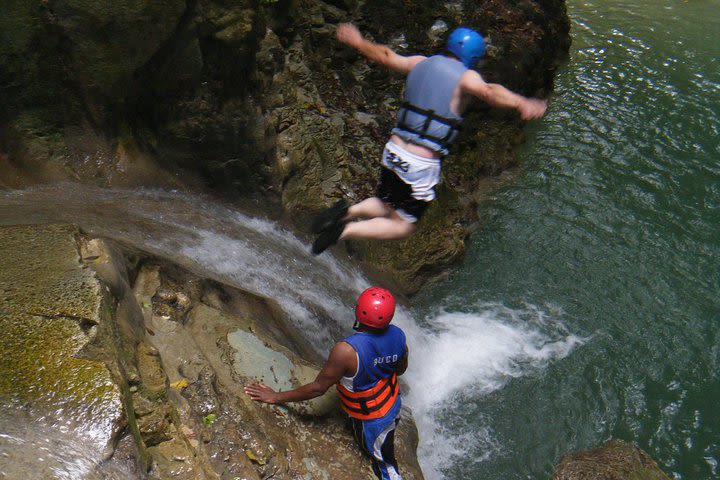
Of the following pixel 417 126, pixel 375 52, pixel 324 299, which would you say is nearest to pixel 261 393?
pixel 324 299

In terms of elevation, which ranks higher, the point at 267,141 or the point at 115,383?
the point at 115,383

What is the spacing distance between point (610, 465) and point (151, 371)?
3.47 meters

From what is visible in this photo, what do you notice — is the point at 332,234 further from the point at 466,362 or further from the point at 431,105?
the point at 466,362

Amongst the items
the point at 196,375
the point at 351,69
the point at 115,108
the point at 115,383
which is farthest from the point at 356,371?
the point at 351,69

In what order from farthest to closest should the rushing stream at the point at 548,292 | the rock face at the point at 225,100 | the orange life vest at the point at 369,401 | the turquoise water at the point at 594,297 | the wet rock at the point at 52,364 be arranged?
the turquoise water at the point at 594,297
the rushing stream at the point at 548,292
the rock face at the point at 225,100
the orange life vest at the point at 369,401
the wet rock at the point at 52,364

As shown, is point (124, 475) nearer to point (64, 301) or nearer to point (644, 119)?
point (64, 301)

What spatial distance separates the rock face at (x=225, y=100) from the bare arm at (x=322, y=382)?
2.91 metres

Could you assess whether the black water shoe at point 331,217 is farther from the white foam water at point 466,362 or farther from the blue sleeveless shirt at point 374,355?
the white foam water at point 466,362

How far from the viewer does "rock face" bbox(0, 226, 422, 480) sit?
2.79 meters

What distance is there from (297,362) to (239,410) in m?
0.85

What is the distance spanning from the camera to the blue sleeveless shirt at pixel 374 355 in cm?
408

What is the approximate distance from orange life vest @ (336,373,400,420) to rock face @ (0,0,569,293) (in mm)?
2952

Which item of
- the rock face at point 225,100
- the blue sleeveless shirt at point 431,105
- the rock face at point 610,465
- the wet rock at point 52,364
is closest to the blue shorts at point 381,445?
the rock face at point 610,465

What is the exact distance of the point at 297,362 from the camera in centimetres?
461
